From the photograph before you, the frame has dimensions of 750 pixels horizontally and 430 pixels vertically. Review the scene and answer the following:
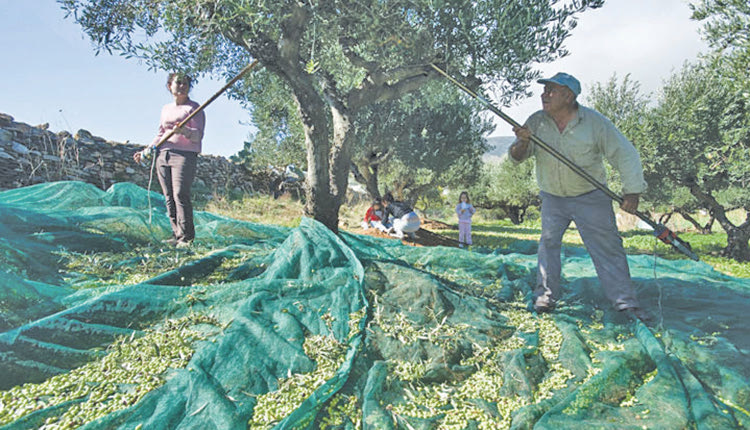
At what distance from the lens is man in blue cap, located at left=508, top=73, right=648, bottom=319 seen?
12.5 feet

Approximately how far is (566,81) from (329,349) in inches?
131

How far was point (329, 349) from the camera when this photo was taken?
107 inches

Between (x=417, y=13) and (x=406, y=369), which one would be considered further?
(x=417, y=13)

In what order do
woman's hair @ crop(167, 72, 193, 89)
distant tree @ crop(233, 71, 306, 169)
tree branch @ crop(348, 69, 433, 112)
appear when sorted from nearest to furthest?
woman's hair @ crop(167, 72, 193, 89), tree branch @ crop(348, 69, 433, 112), distant tree @ crop(233, 71, 306, 169)

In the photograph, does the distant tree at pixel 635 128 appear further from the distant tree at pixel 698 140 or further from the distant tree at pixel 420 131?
the distant tree at pixel 420 131

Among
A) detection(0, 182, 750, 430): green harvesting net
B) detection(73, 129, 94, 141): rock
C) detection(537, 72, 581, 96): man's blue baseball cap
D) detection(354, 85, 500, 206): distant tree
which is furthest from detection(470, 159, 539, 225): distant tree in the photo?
detection(0, 182, 750, 430): green harvesting net

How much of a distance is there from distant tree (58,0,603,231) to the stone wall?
188 inches

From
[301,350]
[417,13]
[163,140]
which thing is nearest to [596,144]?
[417,13]

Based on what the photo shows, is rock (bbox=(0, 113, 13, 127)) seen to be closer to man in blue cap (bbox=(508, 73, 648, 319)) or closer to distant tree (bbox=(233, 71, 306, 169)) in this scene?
distant tree (bbox=(233, 71, 306, 169))

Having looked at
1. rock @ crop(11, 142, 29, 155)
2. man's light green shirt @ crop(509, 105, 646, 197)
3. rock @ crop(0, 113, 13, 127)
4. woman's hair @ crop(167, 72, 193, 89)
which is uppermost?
rock @ crop(0, 113, 13, 127)

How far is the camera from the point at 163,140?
4.90m

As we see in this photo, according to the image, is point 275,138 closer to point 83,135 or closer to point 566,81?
point 83,135

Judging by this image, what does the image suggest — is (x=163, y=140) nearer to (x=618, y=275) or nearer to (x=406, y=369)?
(x=406, y=369)

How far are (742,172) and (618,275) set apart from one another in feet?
25.3
